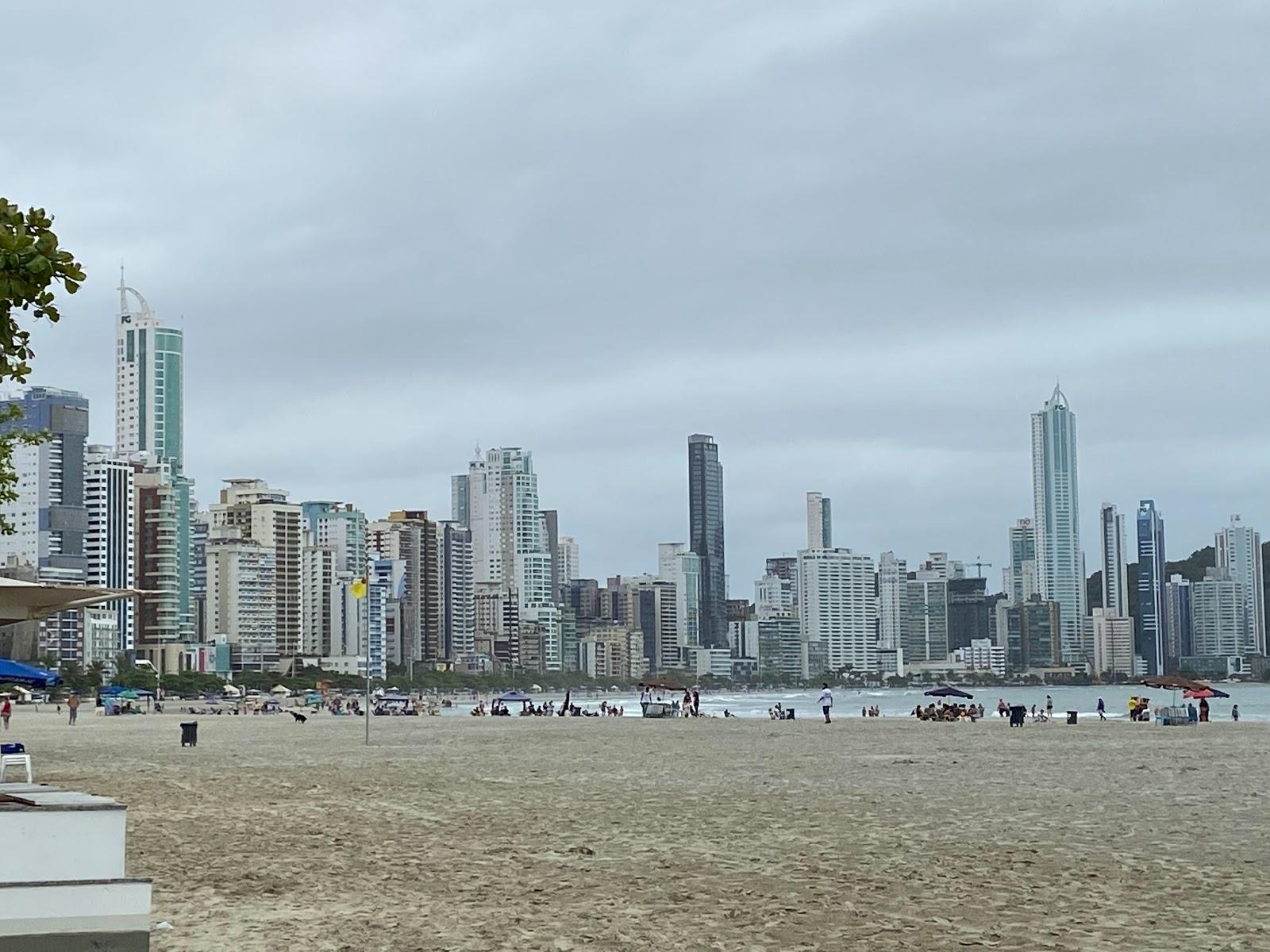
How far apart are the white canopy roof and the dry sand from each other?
1930 millimetres

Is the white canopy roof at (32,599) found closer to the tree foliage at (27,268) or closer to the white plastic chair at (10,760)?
the tree foliage at (27,268)

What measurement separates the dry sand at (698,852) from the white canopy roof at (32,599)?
1930 millimetres

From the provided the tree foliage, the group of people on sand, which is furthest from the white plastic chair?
A: the group of people on sand

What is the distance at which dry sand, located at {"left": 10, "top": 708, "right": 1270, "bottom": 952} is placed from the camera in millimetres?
9344

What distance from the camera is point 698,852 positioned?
13.0 m

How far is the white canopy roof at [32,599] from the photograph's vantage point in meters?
8.63

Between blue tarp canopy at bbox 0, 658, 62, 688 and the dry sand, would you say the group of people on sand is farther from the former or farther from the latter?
blue tarp canopy at bbox 0, 658, 62, 688

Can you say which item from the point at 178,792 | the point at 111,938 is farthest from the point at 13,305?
the point at 178,792

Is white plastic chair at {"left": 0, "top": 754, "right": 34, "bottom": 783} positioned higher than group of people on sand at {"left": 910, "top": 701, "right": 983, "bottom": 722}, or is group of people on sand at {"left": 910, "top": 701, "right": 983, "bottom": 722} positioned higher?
white plastic chair at {"left": 0, "top": 754, "right": 34, "bottom": 783}

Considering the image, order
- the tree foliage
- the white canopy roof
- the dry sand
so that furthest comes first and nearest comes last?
the dry sand
the white canopy roof
the tree foliage

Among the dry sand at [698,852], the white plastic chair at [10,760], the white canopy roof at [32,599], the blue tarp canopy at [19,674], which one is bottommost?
the dry sand at [698,852]

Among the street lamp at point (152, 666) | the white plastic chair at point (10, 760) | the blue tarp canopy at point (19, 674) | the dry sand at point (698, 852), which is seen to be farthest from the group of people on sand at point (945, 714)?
the street lamp at point (152, 666)

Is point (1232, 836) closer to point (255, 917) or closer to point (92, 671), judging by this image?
point (255, 917)

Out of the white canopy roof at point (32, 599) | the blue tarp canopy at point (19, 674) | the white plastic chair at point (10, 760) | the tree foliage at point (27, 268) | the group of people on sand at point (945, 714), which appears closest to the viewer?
the tree foliage at point (27, 268)
